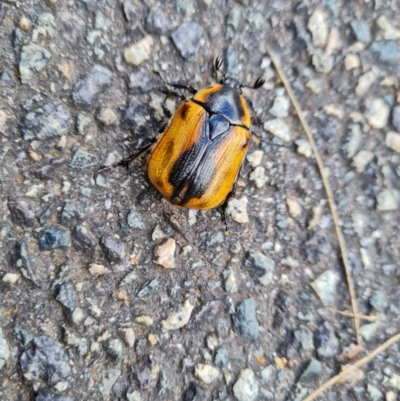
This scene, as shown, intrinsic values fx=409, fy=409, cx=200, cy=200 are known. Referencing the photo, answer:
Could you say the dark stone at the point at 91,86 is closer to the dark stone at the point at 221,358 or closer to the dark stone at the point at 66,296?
the dark stone at the point at 66,296

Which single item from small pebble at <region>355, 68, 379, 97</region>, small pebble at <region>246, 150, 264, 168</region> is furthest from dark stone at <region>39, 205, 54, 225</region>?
small pebble at <region>355, 68, 379, 97</region>

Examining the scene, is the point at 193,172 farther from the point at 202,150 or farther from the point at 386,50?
the point at 386,50

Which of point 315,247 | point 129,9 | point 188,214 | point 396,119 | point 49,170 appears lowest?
point 315,247

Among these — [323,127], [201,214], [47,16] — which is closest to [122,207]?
[201,214]

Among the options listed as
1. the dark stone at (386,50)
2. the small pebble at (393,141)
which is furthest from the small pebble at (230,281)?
the dark stone at (386,50)

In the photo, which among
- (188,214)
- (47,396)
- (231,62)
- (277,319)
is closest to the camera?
(47,396)

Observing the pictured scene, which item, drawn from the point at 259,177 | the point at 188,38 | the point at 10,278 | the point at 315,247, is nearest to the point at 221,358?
the point at 315,247
